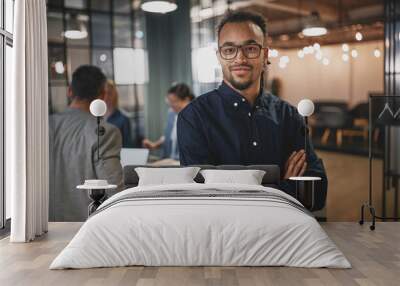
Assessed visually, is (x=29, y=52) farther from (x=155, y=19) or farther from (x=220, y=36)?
(x=220, y=36)

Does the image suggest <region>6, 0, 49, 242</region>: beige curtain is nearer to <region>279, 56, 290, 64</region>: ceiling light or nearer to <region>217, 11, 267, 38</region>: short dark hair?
<region>217, 11, 267, 38</region>: short dark hair

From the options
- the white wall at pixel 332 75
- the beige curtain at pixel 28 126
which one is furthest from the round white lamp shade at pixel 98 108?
the white wall at pixel 332 75

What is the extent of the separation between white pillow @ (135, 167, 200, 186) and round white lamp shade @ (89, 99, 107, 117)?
2.76 ft

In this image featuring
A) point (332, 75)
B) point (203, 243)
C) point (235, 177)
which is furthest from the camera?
point (332, 75)

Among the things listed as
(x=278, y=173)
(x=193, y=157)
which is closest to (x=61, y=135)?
(x=193, y=157)

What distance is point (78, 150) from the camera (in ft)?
22.4

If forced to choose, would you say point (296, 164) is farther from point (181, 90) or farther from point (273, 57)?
point (181, 90)

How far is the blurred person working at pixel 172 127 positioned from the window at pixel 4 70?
1.69 m

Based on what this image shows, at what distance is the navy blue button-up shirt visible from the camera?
6750 mm

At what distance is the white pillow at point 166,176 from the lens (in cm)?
614

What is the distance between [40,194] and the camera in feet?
19.5

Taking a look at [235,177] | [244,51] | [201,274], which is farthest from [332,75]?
[201,274]

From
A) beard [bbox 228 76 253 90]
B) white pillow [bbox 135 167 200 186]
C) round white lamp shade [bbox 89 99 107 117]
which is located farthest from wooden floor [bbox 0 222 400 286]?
beard [bbox 228 76 253 90]

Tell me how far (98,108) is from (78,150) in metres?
0.68
